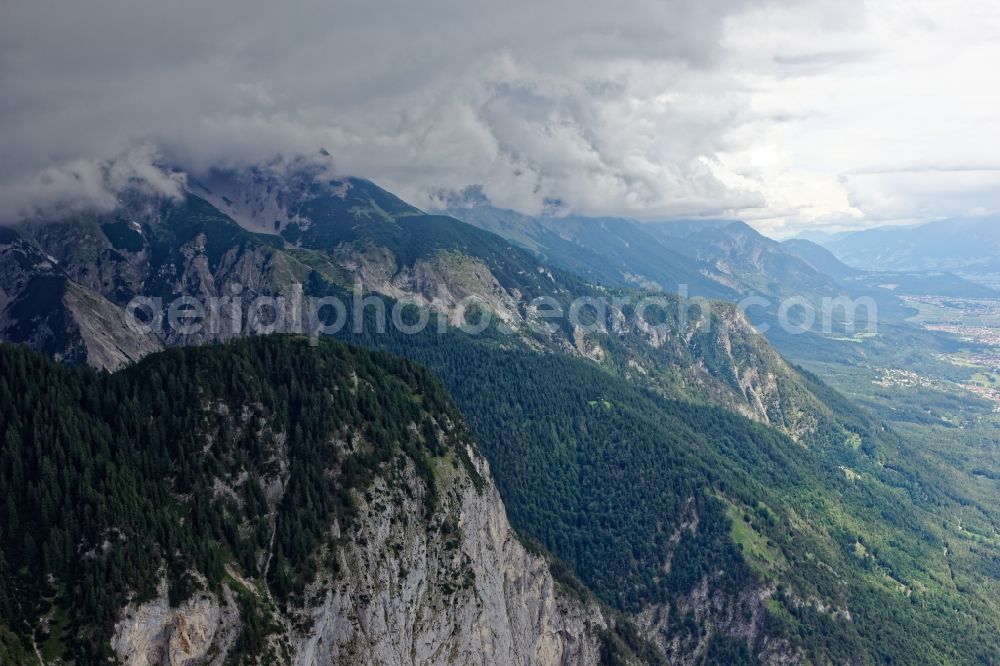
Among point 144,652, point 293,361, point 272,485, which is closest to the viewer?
point 144,652

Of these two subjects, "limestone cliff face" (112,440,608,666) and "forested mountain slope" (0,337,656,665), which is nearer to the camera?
"forested mountain slope" (0,337,656,665)

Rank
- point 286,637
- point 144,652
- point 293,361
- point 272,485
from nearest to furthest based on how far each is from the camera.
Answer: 1. point 144,652
2. point 286,637
3. point 272,485
4. point 293,361

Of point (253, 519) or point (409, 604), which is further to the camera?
point (409, 604)

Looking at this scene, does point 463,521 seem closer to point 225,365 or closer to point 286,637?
point 286,637

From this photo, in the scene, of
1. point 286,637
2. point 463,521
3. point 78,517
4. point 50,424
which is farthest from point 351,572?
point 50,424

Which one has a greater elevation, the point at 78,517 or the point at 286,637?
the point at 78,517

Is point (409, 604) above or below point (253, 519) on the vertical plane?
below

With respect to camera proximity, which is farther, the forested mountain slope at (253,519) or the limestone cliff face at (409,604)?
the limestone cliff face at (409,604)

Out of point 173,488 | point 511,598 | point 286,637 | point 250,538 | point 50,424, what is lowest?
point 511,598
